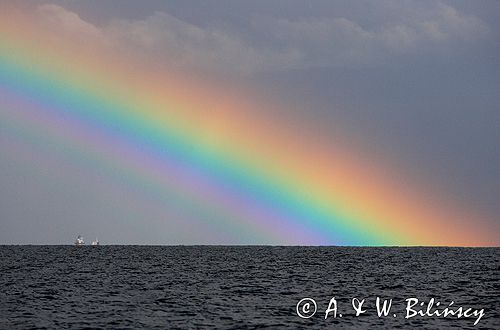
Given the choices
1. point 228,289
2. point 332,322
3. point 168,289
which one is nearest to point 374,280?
point 228,289

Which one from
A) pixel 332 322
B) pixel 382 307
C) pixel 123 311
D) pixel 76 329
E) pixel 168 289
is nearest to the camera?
pixel 76 329

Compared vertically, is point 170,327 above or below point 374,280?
below

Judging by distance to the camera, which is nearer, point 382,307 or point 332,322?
point 332,322


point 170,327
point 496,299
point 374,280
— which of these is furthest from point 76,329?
point 374,280

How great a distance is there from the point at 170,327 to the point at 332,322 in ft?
35.0

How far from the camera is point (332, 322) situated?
41375 millimetres

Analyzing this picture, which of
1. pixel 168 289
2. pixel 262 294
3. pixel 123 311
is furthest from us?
pixel 168 289

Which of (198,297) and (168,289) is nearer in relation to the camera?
(198,297)

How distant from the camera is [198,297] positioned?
183 feet

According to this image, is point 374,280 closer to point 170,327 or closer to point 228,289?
point 228,289

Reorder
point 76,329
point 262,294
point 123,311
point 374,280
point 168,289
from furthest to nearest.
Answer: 1. point 374,280
2. point 168,289
3. point 262,294
4. point 123,311
5. point 76,329

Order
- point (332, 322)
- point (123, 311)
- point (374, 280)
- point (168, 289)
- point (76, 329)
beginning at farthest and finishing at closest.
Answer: point (374, 280) < point (168, 289) < point (123, 311) < point (332, 322) < point (76, 329)

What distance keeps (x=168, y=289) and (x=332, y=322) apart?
26.3m

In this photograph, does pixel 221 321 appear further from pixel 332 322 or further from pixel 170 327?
pixel 332 322
